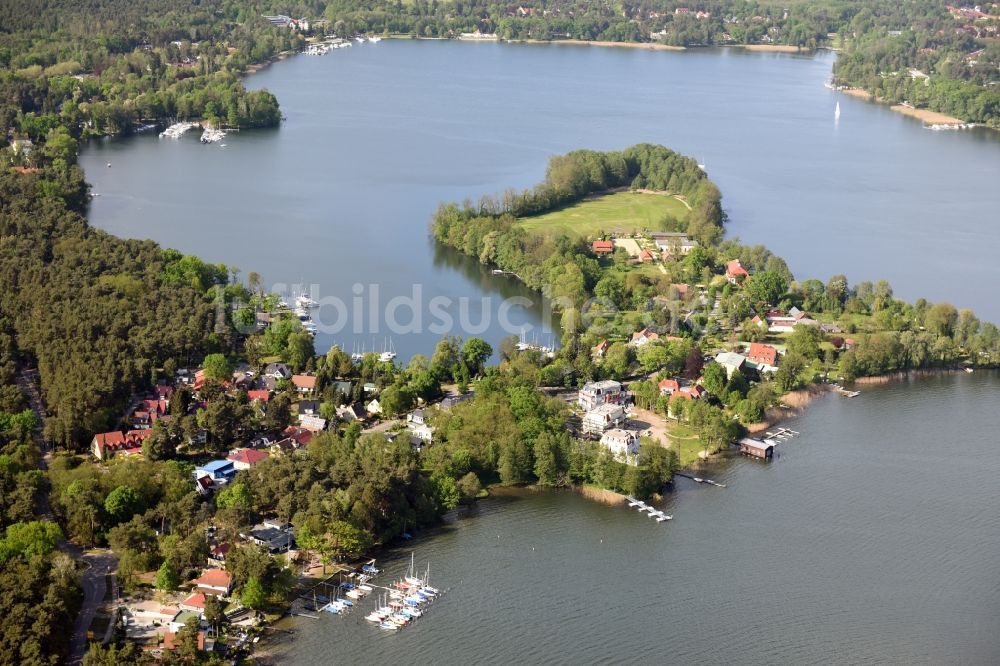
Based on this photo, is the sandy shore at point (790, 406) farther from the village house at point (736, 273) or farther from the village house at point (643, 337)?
the village house at point (736, 273)

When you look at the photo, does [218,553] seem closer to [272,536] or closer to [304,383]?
[272,536]

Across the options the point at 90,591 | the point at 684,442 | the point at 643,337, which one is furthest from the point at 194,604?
the point at 643,337

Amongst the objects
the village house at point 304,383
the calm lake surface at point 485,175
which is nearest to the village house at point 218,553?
the village house at point 304,383

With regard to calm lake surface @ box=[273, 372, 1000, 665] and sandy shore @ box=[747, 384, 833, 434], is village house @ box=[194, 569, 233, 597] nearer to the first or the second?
calm lake surface @ box=[273, 372, 1000, 665]

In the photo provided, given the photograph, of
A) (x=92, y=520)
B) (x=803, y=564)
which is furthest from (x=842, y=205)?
(x=92, y=520)

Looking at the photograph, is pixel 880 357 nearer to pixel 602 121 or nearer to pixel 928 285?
pixel 928 285

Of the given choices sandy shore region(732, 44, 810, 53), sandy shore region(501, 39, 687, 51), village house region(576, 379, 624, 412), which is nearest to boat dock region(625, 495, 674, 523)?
village house region(576, 379, 624, 412)
